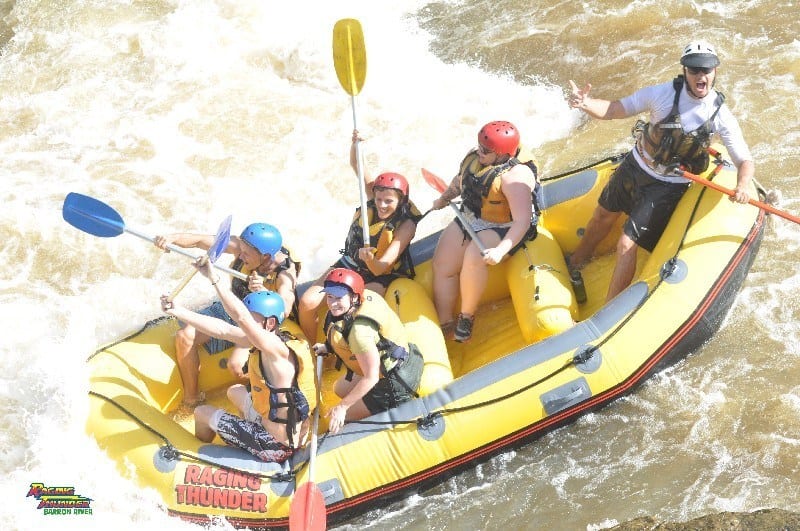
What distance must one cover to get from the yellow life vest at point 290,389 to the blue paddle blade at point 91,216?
111cm

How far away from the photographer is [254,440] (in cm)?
507

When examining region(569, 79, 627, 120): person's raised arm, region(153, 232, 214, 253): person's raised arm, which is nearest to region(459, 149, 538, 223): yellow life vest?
region(569, 79, 627, 120): person's raised arm

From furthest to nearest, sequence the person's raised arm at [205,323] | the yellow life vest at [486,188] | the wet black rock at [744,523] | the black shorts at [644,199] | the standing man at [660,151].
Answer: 1. the black shorts at [644,199]
2. the yellow life vest at [486,188]
3. the standing man at [660,151]
4. the person's raised arm at [205,323]
5. the wet black rock at [744,523]

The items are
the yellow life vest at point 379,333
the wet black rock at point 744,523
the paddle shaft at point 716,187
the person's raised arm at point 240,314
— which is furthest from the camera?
the paddle shaft at point 716,187

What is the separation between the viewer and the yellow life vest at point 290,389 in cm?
490

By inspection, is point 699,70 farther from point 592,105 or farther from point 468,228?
point 468,228

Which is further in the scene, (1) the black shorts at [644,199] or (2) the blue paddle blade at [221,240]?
(1) the black shorts at [644,199]

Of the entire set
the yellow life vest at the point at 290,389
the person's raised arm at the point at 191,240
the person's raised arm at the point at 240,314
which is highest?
the person's raised arm at the point at 191,240

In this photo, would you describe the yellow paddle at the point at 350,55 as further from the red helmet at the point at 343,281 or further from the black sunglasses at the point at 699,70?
the black sunglasses at the point at 699,70

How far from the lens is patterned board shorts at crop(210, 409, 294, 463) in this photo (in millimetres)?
5066

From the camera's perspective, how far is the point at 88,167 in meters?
8.77

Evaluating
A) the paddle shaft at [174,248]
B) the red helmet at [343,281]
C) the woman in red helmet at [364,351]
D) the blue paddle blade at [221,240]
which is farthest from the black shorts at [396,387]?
the blue paddle blade at [221,240]

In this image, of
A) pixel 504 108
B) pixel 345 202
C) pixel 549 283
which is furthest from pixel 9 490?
pixel 504 108

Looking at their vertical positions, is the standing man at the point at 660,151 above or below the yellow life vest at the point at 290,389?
above
